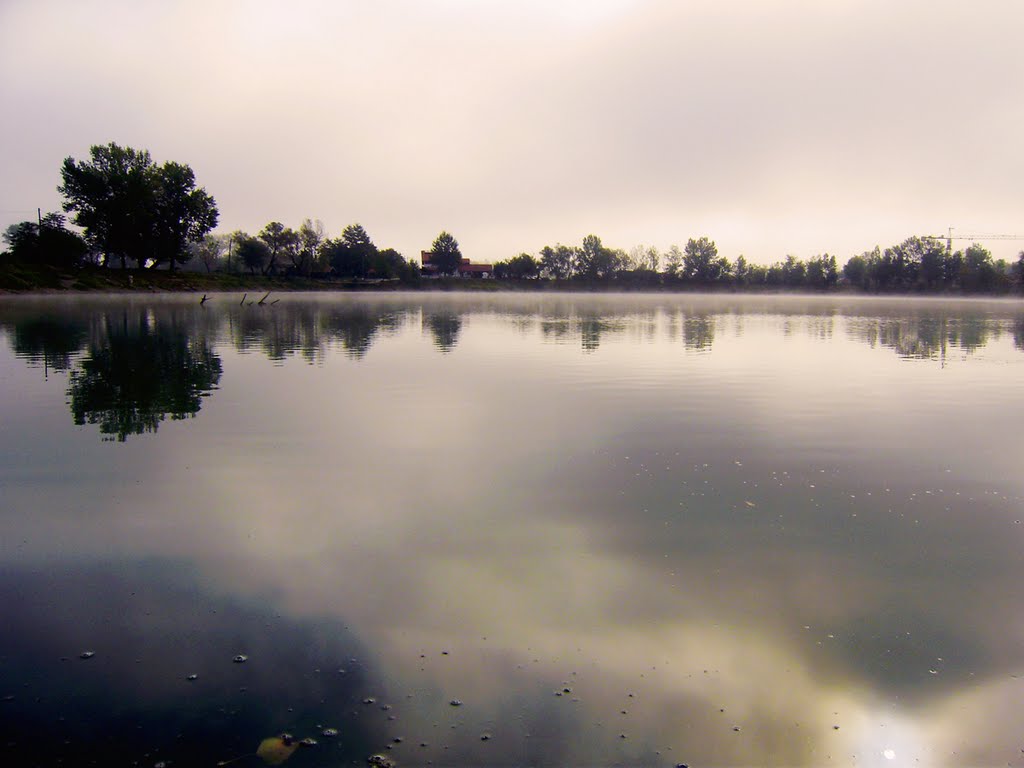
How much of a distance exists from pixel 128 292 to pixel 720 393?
328 feet

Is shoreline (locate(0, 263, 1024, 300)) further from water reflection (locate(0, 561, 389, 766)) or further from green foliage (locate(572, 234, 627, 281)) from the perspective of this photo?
water reflection (locate(0, 561, 389, 766))

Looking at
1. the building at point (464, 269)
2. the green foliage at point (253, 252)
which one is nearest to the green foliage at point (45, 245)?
the green foliage at point (253, 252)

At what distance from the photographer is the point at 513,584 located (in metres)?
6.55

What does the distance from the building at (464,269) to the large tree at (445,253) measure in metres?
1.39

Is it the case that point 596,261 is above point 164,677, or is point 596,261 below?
above

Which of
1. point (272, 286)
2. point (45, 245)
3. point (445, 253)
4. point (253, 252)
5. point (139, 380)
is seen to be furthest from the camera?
point (445, 253)

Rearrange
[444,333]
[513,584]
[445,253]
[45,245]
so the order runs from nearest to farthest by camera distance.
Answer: [513,584]
[444,333]
[45,245]
[445,253]

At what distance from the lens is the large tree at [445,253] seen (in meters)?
182

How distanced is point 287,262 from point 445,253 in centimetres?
4229

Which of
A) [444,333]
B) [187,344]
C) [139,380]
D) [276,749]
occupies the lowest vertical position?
[276,749]

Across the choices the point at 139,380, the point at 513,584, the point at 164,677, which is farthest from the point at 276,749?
the point at 139,380

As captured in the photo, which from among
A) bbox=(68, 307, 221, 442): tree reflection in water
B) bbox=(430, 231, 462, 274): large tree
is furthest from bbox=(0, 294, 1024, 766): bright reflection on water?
bbox=(430, 231, 462, 274): large tree

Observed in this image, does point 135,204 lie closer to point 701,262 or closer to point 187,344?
point 187,344

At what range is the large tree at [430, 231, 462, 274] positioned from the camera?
181750 millimetres
